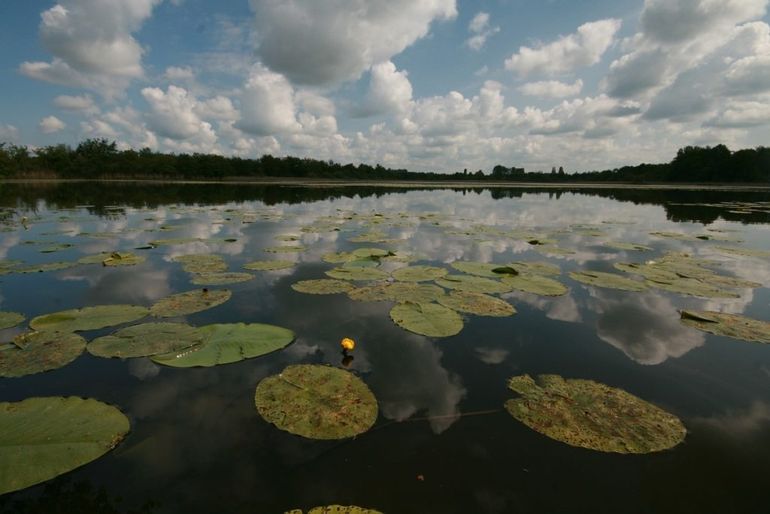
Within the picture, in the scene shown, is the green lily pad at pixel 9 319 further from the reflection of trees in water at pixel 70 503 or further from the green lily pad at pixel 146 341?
the reflection of trees in water at pixel 70 503

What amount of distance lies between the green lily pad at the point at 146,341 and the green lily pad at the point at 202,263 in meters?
2.39

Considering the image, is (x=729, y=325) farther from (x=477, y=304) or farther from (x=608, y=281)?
(x=477, y=304)

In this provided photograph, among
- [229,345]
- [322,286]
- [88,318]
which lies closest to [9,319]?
[88,318]

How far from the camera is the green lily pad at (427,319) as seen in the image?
12.2 ft

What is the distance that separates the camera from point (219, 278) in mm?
5457

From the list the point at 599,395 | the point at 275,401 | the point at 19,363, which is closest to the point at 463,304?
the point at 599,395

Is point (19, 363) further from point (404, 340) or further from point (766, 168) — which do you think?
point (766, 168)

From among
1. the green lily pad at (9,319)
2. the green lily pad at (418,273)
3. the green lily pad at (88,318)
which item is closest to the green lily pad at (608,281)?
the green lily pad at (418,273)

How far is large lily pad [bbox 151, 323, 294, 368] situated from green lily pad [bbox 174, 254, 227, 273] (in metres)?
2.63

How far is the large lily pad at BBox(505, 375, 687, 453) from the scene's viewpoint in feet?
7.29

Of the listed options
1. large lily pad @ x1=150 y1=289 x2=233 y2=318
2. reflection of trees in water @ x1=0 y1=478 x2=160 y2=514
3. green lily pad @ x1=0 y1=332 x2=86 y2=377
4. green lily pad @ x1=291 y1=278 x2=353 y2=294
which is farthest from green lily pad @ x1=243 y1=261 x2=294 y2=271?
reflection of trees in water @ x1=0 y1=478 x2=160 y2=514

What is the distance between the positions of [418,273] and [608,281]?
9.83 feet

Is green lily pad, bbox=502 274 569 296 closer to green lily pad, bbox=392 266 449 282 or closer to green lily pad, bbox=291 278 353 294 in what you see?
green lily pad, bbox=392 266 449 282

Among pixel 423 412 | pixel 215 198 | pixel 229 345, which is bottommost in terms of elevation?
pixel 423 412
